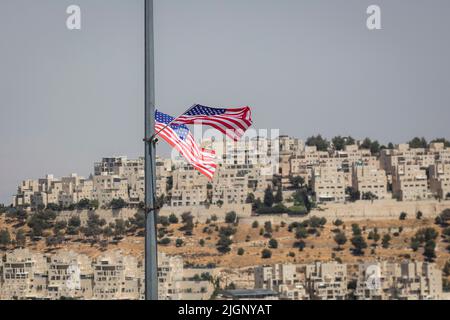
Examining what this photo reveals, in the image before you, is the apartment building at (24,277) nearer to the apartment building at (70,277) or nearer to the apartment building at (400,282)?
the apartment building at (70,277)

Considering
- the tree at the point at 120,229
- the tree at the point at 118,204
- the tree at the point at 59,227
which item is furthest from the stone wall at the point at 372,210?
the tree at the point at 59,227

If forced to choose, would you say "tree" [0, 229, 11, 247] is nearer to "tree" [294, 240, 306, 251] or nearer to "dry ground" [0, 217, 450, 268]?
"dry ground" [0, 217, 450, 268]

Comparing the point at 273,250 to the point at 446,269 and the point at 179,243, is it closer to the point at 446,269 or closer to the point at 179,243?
the point at 179,243

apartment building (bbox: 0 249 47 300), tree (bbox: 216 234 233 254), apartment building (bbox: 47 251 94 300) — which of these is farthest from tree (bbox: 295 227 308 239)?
apartment building (bbox: 0 249 47 300)

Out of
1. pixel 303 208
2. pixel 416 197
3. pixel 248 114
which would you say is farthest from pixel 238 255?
pixel 248 114
